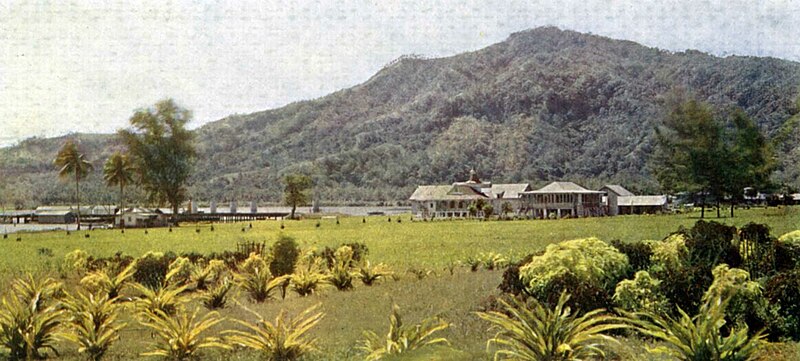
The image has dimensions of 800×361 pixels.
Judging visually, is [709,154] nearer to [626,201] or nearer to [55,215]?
[626,201]

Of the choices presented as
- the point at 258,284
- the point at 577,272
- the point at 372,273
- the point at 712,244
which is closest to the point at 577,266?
the point at 577,272

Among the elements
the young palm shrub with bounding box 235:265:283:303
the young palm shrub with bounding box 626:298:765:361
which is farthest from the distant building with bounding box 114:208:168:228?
the young palm shrub with bounding box 626:298:765:361

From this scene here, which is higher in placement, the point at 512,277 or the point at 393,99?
the point at 393,99

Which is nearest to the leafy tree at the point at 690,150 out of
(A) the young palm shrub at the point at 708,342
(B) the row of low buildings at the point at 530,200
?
(B) the row of low buildings at the point at 530,200

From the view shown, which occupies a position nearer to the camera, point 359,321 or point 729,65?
point 359,321

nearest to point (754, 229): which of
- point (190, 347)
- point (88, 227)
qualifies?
point (190, 347)

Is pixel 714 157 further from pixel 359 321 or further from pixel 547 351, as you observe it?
pixel 359 321

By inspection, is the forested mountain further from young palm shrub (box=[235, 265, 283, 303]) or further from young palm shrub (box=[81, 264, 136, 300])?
young palm shrub (box=[81, 264, 136, 300])

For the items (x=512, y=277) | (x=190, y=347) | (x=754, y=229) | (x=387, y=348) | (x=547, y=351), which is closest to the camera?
(x=547, y=351)
